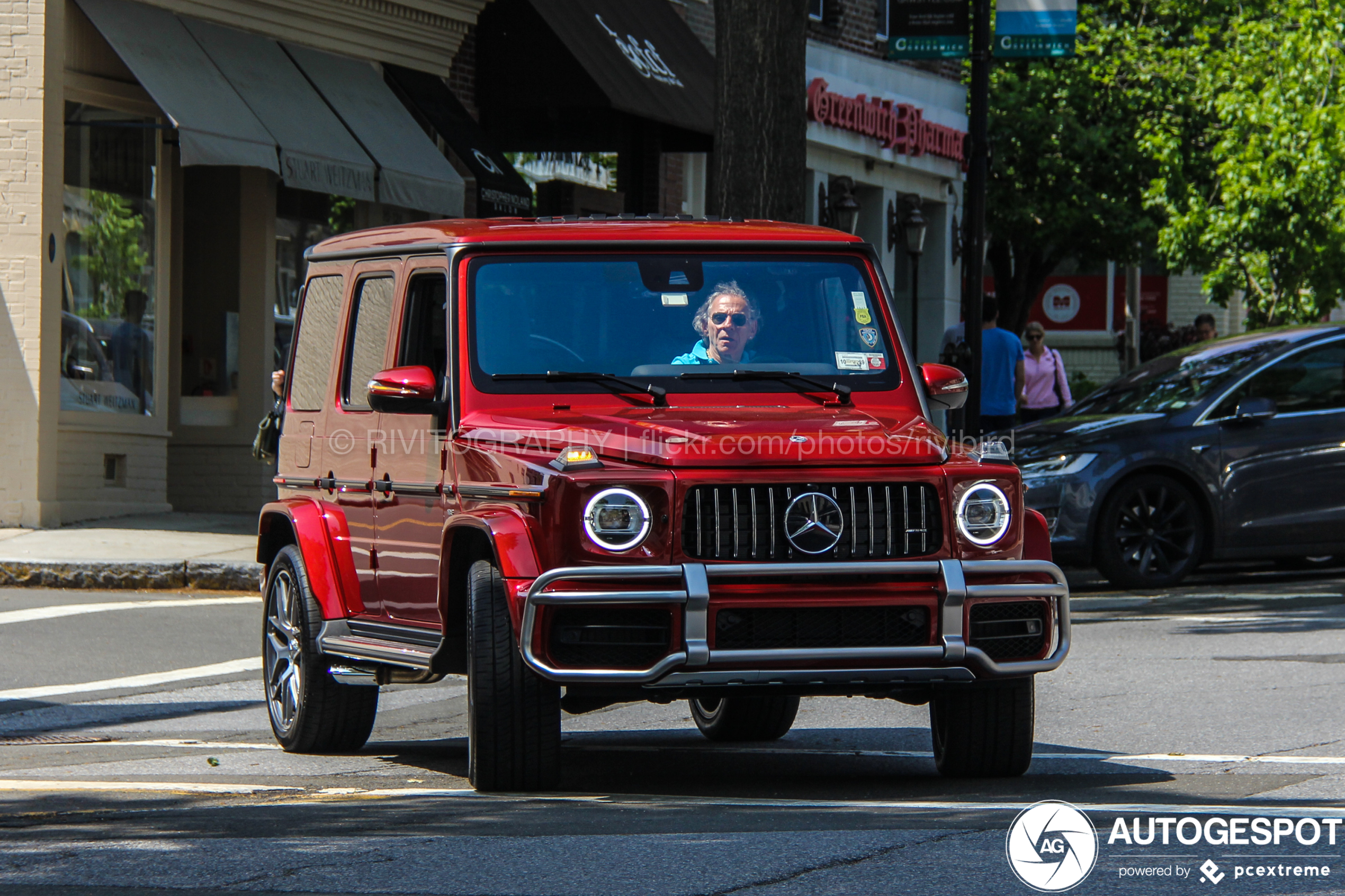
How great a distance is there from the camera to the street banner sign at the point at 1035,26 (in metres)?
18.1

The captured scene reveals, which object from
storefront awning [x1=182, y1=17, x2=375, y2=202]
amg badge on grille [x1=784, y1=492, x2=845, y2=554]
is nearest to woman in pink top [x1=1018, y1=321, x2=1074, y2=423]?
storefront awning [x1=182, y1=17, x2=375, y2=202]

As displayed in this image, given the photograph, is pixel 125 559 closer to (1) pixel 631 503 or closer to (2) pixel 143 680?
(2) pixel 143 680

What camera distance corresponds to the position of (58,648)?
1106cm

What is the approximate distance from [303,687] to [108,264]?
9.75 m

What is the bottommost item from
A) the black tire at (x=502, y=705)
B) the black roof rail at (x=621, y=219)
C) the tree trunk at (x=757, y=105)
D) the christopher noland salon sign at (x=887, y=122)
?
the black tire at (x=502, y=705)

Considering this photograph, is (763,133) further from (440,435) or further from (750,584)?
(750,584)

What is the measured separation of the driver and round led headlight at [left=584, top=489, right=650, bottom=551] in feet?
3.63

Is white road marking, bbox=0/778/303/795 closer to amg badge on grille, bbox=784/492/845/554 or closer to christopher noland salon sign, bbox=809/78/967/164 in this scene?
amg badge on grille, bbox=784/492/845/554

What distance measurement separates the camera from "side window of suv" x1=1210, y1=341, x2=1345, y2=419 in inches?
573

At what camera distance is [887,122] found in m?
27.9

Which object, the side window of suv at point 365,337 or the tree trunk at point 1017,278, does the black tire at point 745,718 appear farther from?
the tree trunk at point 1017,278

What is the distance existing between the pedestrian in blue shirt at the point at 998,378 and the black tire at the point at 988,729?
10624mm

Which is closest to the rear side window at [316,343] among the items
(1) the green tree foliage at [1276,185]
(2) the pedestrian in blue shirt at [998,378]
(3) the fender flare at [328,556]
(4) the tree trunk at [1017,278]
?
(3) the fender flare at [328,556]

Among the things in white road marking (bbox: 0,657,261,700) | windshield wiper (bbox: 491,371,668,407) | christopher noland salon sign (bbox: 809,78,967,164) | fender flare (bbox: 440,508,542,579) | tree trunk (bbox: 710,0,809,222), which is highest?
christopher noland salon sign (bbox: 809,78,967,164)
